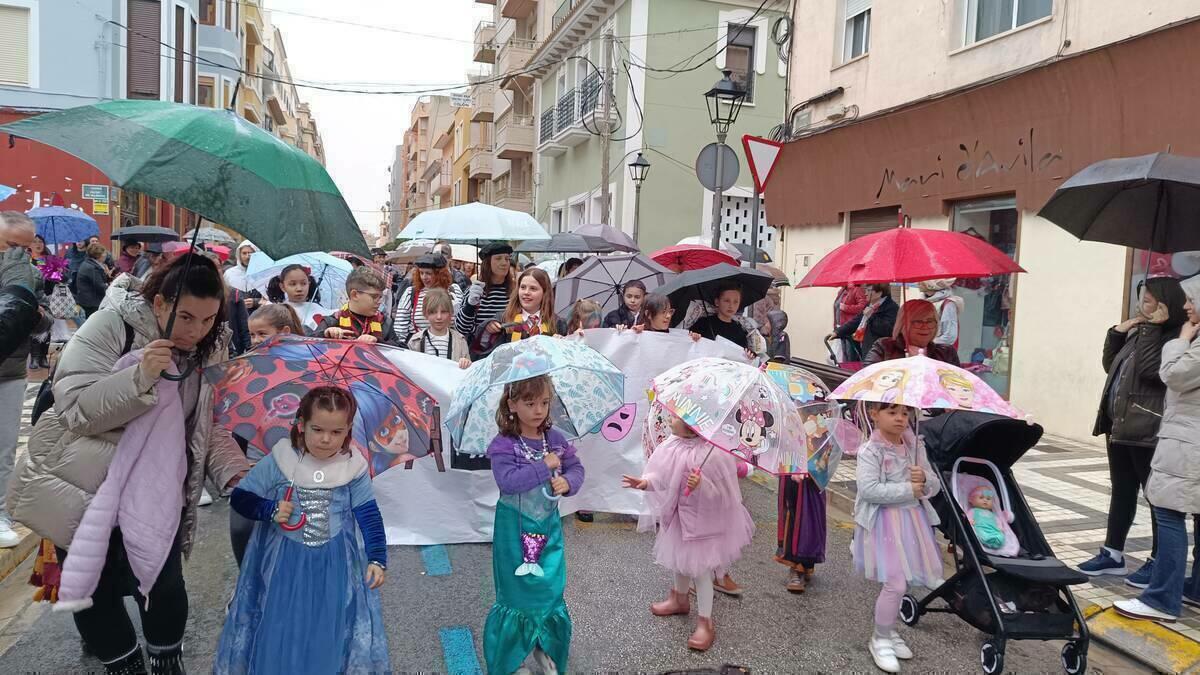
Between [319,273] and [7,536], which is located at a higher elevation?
[319,273]

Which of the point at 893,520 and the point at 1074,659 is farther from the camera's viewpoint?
the point at 893,520

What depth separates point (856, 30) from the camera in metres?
13.8

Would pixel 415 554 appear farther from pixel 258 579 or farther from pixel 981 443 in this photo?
pixel 981 443

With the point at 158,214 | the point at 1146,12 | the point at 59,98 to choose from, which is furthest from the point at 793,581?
the point at 158,214

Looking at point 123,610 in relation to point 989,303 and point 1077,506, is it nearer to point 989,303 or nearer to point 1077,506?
point 1077,506

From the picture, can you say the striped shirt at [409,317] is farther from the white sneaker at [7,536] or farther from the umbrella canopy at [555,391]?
the white sneaker at [7,536]

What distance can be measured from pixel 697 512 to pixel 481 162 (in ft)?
131

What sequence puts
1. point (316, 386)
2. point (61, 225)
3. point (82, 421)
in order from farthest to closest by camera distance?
point (61, 225)
point (316, 386)
point (82, 421)

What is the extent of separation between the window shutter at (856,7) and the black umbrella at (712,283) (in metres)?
8.90

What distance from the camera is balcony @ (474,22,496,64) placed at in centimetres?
4384

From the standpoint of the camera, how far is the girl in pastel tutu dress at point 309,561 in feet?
10.1

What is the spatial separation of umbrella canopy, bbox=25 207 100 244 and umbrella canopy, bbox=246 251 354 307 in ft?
14.4

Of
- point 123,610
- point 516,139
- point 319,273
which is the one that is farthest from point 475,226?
point 516,139

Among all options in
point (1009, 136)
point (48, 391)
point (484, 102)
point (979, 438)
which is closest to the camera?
point (48, 391)
